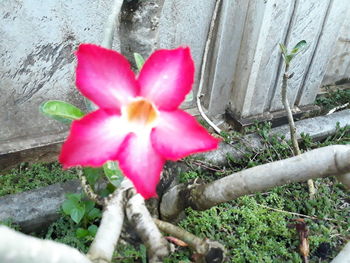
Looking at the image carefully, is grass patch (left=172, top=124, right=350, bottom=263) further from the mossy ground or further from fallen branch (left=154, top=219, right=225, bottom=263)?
fallen branch (left=154, top=219, right=225, bottom=263)

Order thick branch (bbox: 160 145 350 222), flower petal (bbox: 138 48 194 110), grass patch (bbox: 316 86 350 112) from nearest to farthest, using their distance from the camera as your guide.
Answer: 1. flower petal (bbox: 138 48 194 110)
2. thick branch (bbox: 160 145 350 222)
3. grass patch (bbox: 316 86 350 112)

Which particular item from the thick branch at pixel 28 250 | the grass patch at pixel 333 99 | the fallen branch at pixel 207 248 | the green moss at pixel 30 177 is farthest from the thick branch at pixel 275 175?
the grass patch at pixel 333 99

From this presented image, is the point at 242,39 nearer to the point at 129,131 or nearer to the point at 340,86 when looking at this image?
the point at 340,86

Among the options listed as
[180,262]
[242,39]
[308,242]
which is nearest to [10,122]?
[180,262]

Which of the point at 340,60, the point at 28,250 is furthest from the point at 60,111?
the point at 340,60

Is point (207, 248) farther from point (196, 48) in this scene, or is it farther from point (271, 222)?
point (196, 48)

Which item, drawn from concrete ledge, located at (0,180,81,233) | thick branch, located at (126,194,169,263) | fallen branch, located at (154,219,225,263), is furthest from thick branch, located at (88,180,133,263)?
concrete ledge, located at (0,180,81,233)
